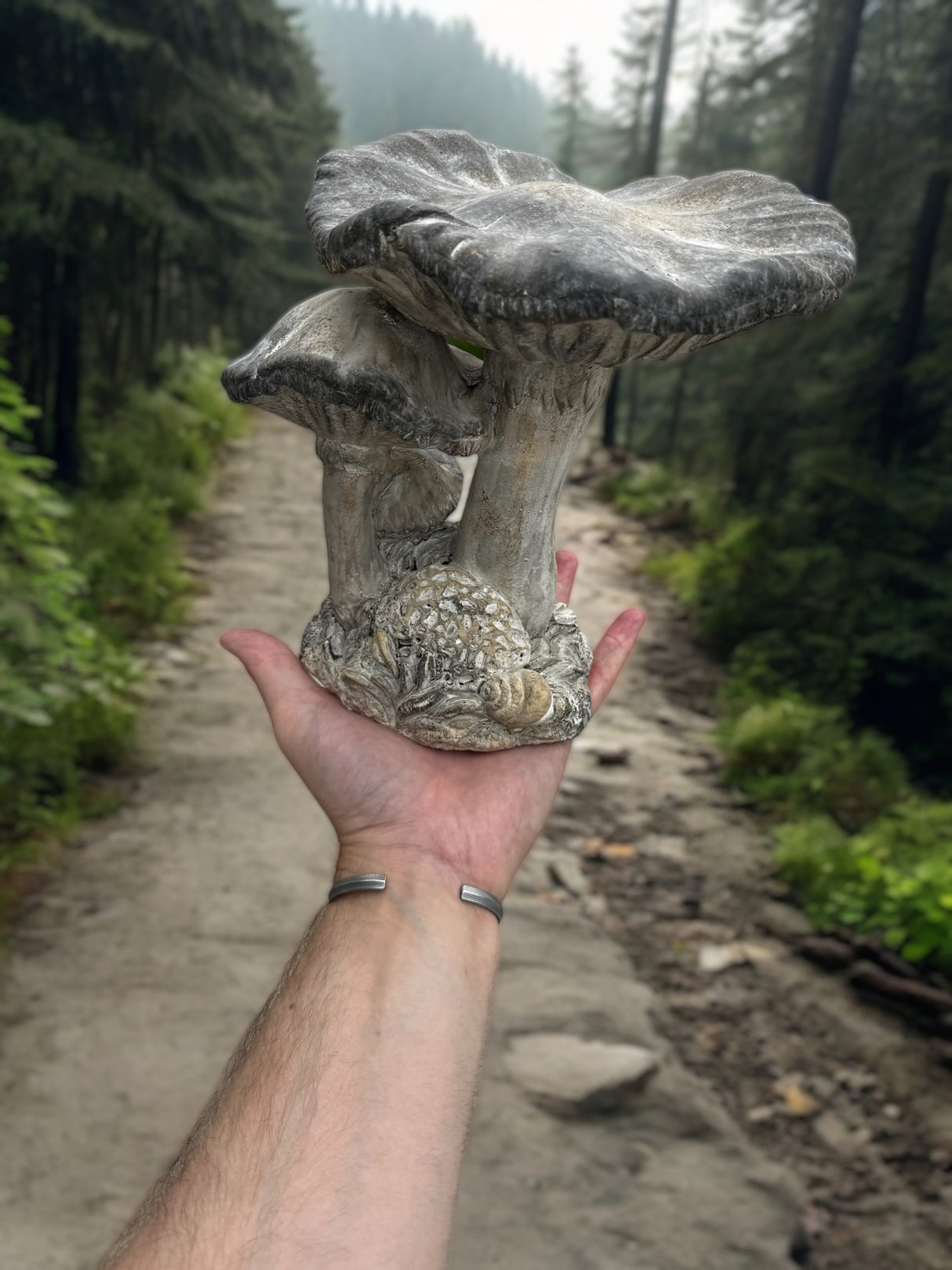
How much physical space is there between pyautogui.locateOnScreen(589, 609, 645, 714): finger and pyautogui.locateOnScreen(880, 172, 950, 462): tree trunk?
202 inches

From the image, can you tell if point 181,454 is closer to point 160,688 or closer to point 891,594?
point 160,688

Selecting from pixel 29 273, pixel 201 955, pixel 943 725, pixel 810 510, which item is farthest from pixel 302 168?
pixel 201 955

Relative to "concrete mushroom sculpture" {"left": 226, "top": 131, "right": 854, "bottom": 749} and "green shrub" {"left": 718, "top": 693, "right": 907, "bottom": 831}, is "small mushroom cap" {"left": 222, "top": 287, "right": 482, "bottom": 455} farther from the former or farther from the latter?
"green shrub" {"left": 718, "top": 693, "right": 907, "bottom": 831}

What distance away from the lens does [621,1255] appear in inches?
124

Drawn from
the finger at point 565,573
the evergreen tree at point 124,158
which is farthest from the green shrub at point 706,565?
the finger at point 565,573

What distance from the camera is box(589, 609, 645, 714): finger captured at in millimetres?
2460

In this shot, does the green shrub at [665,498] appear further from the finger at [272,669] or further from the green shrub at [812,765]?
the finger at [272,669]

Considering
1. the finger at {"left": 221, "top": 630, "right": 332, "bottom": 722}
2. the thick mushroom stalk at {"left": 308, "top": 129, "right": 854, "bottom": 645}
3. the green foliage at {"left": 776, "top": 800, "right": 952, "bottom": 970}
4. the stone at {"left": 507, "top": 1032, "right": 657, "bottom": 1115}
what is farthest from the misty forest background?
the thick mushroom stalk at {"left": 308, "top": 129, "right": 854, "bottom": 645}

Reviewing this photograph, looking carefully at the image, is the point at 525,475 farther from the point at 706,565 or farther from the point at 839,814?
the point at 706,565

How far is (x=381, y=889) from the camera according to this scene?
1923 mm

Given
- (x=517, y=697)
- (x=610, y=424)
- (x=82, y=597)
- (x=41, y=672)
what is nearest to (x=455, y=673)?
(x=517, y=697)

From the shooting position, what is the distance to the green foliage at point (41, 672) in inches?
165

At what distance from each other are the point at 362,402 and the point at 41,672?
3.51 metres

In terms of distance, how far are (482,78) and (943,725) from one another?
1518 inches
